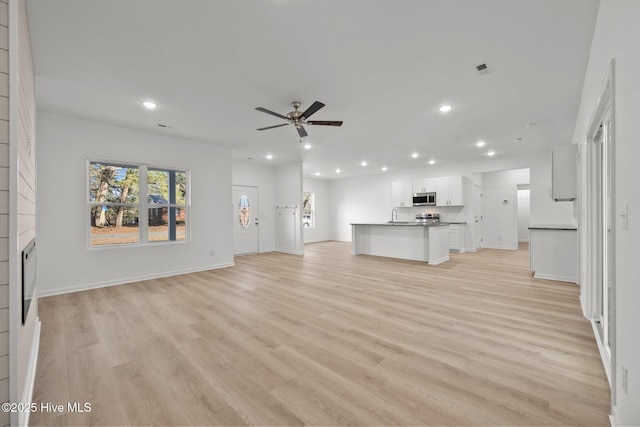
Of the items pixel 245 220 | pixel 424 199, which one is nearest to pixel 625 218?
pixel 424 199

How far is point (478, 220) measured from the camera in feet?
28.0

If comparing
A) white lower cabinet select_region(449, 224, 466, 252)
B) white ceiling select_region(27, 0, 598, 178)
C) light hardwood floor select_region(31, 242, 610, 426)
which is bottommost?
light hardwood floor select_region(31, 242, 610, 426)

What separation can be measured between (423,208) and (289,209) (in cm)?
452

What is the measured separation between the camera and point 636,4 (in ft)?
4.00

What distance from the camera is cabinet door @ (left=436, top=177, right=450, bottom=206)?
832cm

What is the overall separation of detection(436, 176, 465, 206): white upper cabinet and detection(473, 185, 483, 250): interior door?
2.44 feet

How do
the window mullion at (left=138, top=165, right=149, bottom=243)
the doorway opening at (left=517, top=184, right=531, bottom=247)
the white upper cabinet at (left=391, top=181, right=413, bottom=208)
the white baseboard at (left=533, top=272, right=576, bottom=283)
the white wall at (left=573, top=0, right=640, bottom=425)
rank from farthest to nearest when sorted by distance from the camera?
the doorway opening at (left=517, top=184, right=531, bottom=247) < the white upper cabinet at (left=391, top=181, right=413, bottom=208) < the window mullion at (left=138, top=165, right=149, bottom=243) < the white baseboard at (left=533, top=272, right=576, bottom=283) < the white wall at (left=573, top=0, right=640, bottom=425)

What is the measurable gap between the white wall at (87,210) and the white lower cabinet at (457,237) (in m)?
6.63

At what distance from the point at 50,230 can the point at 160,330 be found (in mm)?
2951

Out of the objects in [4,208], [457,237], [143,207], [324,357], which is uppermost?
[143,207]

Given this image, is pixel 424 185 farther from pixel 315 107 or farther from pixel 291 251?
pixel 315 107

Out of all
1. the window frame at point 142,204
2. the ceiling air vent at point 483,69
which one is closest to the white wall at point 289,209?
the window frame at point 142,204

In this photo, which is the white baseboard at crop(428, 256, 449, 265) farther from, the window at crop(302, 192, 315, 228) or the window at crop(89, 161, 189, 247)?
the window at crop(302, 192, 315, 228)

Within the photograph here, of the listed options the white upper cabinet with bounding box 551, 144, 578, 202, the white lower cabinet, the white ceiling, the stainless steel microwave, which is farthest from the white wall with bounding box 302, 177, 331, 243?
the white upper cabinet with bounding box 551, 144, 578, 202
